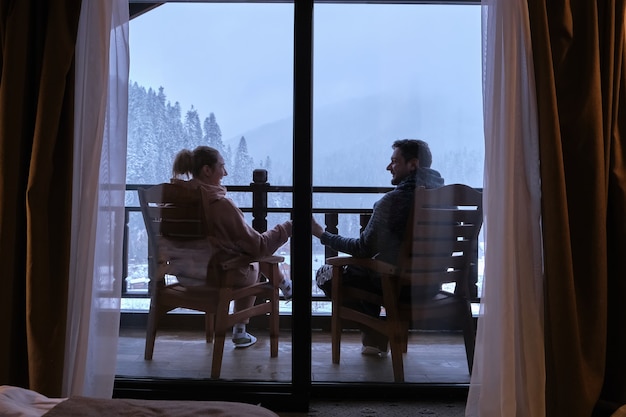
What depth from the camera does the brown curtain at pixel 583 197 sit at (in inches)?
78.3

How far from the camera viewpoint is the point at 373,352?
9.02 feet

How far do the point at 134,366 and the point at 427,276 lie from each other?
5.15ft

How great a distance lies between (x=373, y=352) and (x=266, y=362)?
575mm

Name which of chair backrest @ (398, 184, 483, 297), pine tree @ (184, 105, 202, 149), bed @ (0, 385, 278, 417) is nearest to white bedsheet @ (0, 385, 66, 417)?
bed @ (0, 385, 278, 417)

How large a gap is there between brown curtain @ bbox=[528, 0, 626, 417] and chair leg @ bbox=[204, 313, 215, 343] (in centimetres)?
158

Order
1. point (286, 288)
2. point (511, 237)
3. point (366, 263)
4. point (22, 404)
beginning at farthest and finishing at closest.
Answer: point (366, 263) → point (286, 288) → point (511, 237) → point (22, 404)

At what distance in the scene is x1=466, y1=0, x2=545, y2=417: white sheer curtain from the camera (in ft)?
6.55

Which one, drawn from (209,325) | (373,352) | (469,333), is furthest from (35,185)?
(469,333)

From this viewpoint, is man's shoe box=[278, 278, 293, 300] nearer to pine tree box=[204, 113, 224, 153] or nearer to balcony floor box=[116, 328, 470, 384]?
balcony floor box=[116, 328, 470, 384]

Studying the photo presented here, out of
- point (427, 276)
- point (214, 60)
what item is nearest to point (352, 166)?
point (427, 276)

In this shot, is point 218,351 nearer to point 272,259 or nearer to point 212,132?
point 272,259

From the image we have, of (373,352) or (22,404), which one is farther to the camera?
(373,352)

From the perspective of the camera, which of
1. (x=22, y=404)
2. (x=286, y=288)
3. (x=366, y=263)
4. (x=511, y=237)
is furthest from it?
(x=366, y=263)

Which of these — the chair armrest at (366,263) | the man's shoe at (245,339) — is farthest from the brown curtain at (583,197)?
the man's shoe at (245,339)
